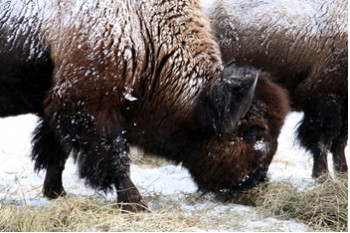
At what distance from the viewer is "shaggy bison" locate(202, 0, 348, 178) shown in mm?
7828

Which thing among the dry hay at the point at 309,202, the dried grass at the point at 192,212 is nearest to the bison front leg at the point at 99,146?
the dried grass at the point at 192,212

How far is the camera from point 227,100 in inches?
222

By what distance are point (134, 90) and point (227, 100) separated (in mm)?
761

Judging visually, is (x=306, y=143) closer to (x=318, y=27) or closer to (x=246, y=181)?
(x=318, y=27)

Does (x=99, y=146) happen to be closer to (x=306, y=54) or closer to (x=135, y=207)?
(x=135, y=207)

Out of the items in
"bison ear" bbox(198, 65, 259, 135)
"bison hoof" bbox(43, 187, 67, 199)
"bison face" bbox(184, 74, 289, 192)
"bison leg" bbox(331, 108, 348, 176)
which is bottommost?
"bison leg" bbox(331, 108, 348, 176)

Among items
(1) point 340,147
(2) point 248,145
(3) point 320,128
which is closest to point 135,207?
(2) point 248,145

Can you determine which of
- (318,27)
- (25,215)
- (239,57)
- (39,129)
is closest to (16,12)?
(39,129)

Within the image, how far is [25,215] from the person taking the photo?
5238 millimetres

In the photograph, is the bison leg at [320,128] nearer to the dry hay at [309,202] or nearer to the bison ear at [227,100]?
the dry hay at [309,202]

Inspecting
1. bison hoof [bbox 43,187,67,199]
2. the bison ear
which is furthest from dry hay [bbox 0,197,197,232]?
bison hoof [bbox 43,187,67,199]

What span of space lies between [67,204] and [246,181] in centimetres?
151

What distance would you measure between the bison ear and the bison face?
0.13m

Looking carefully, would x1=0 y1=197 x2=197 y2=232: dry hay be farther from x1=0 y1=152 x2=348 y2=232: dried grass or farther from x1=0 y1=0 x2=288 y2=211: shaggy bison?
x1=0 y1=0 x2=288 y2=211: shaggy bison
